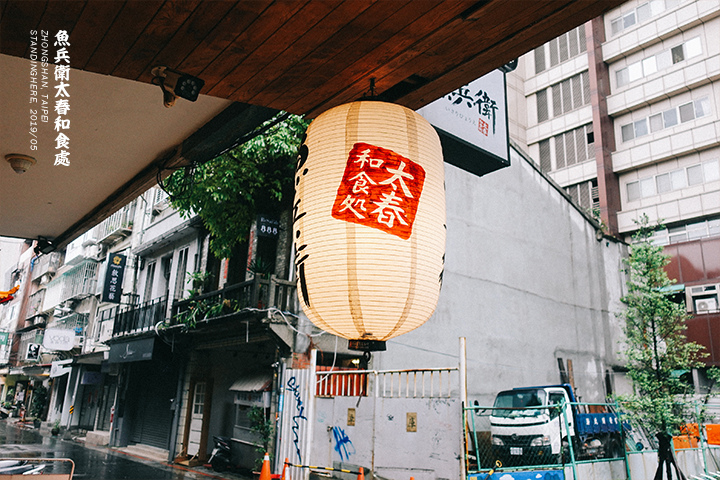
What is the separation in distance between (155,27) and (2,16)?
855 millimetres

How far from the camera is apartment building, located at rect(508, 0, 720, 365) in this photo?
24297mm

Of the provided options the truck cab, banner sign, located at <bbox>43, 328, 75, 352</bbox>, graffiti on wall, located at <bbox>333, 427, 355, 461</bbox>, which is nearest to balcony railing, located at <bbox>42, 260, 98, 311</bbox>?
banner sign, located at <bbox>43, 328, 75, 352</bbox>

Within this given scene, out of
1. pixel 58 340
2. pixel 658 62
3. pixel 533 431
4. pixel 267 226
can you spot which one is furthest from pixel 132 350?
pixel 658 62

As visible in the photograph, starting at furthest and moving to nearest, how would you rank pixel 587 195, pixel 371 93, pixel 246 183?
pixel 587 195 < pixel 246 183 < pixel 371 93

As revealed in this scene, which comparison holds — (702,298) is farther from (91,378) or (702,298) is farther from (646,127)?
(91,378)

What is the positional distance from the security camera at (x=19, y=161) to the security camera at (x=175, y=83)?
2311 mm

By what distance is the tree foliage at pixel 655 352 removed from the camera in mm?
14641

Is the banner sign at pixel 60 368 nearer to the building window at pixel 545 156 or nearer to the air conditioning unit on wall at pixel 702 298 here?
the building window at pixel 545 156

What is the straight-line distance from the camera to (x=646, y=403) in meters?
14.7

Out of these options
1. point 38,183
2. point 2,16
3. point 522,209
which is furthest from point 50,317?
point 2,16

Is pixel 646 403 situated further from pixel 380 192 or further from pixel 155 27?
pixel 155 27

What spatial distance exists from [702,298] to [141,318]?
77.8 feet

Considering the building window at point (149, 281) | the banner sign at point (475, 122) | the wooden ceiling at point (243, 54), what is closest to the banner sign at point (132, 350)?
the building window at point (149, 281)

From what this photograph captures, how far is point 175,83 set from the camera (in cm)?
362
